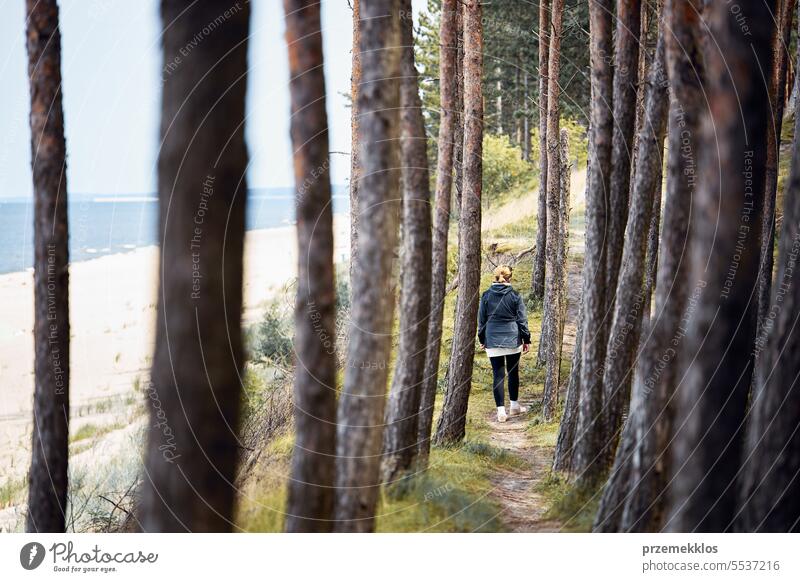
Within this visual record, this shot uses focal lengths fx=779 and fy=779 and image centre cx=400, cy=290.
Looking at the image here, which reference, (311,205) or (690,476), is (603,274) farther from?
(311,205)

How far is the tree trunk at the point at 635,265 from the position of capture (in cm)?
547

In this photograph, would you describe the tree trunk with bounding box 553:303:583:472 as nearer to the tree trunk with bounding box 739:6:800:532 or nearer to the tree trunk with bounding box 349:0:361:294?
the tree trunk with bounding box 739:6:800:532

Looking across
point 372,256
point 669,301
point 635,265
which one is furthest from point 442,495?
point 635,265

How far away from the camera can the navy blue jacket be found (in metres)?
8.08

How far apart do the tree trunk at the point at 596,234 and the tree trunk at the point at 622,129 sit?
0.07 meters

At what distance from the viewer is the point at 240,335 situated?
424 cm

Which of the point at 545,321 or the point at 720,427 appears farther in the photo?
the point at 545,321

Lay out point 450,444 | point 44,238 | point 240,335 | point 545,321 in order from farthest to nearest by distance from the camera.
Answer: point 545,321 < point 450,444 < point 44,238 < point 240,335

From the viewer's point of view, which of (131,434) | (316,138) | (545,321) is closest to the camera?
(316,138)

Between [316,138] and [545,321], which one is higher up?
[316,138]

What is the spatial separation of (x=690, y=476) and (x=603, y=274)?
216cm

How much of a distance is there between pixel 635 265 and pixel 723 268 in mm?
1292

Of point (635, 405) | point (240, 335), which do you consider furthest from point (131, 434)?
point (635, 405)

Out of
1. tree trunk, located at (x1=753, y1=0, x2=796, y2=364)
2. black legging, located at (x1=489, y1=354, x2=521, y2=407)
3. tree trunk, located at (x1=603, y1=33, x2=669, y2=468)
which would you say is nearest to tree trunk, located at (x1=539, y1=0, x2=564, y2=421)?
black legging, located at (x1=489, y1=354, x2=521, y2=407)
